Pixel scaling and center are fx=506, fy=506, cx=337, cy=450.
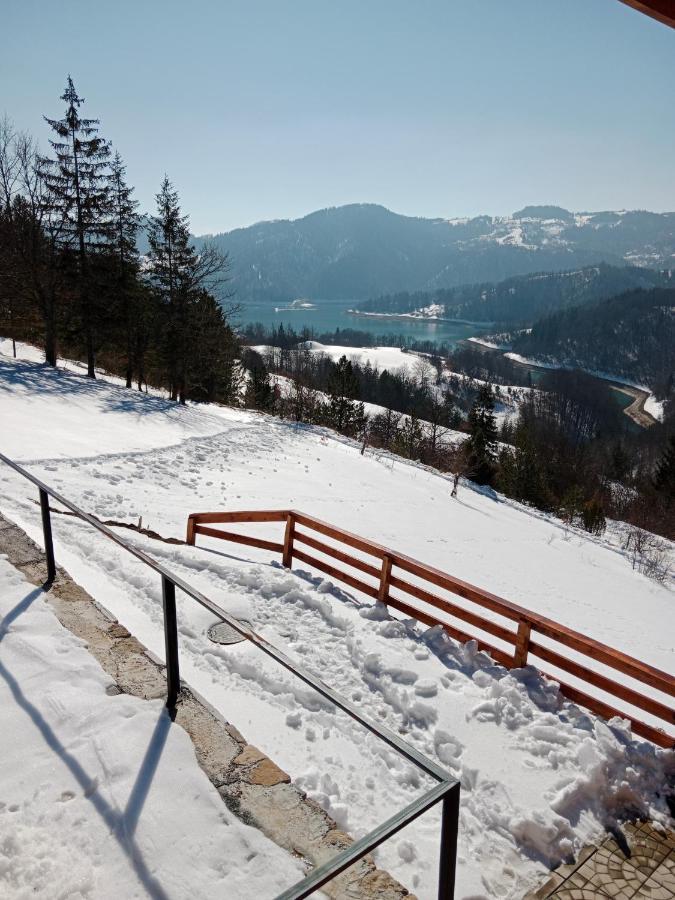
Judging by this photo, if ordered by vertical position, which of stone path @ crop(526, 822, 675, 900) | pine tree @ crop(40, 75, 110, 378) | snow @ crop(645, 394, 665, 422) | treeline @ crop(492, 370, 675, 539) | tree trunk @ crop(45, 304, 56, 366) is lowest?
snow @ crop(645, 394, 665, 422)

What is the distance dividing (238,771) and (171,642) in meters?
0.97

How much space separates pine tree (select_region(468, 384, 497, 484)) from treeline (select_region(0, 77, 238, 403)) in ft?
81.5

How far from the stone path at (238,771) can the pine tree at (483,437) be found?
143ft

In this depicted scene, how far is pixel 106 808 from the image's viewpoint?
9.32 ft

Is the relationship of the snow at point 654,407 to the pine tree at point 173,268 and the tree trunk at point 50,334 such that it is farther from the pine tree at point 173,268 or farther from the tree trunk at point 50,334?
the tree trunk at point 50,334

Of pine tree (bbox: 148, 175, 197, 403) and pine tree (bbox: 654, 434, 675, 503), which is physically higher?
pine tree (bbox: 148, 175, 197, 403)

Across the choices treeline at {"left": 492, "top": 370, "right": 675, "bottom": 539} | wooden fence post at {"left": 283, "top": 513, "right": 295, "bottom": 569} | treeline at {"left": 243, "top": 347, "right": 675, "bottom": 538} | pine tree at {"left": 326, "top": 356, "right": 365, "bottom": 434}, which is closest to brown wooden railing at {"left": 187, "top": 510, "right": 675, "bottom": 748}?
wooden fence post at {"left": 283, "top": 513, "right": 295, "bottom": 569}

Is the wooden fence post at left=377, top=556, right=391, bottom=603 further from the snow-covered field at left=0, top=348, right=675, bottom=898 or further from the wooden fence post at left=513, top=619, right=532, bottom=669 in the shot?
the wooden fence post at left=513, top=619, right=532, bottom=669

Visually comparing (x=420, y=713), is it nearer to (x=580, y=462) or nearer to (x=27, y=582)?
(x=27, y=582)

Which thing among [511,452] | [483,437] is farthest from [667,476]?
[483,437]

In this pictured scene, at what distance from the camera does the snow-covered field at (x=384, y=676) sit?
3.96 meters

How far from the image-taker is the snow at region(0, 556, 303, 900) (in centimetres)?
253

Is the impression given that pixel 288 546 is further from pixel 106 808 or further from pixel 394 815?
pixel 394 815

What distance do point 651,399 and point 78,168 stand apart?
183 metres
